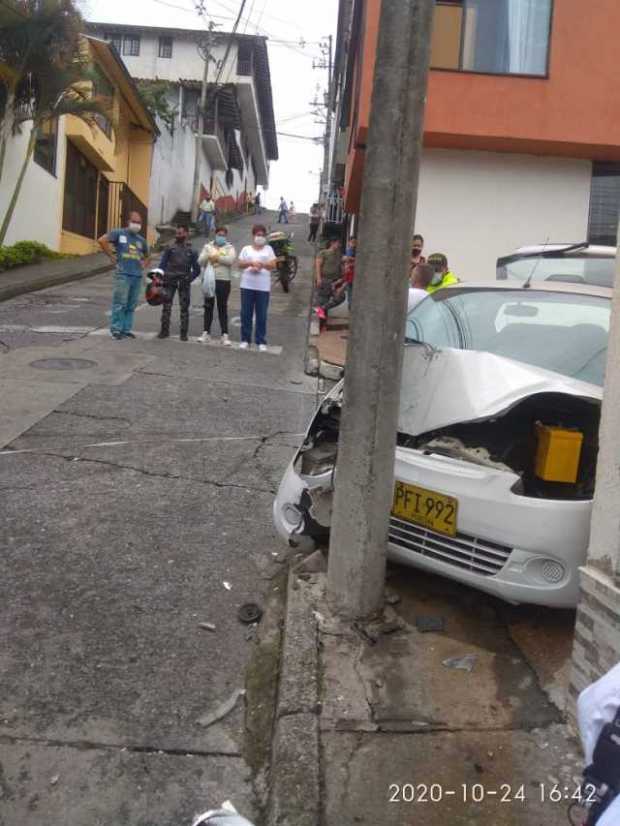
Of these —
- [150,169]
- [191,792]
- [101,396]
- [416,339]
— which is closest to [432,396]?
[416,339]

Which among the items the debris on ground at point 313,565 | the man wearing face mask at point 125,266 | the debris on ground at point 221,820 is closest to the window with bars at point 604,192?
the man wearing face mask at point 125,266

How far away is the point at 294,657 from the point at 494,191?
12.4m

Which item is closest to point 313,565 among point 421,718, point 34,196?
point 421,718

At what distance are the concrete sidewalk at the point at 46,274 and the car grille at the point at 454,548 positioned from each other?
12092 mm

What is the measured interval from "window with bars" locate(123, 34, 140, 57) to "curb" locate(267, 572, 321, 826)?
44900 millimetres

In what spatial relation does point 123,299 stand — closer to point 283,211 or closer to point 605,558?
point 605,558

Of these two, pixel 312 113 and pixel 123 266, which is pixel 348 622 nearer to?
pixel 123 266

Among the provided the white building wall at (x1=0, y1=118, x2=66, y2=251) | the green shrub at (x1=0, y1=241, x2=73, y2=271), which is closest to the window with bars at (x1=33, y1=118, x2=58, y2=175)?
the white building wall at (x1=0, y1=118, x2=66, y2=251)

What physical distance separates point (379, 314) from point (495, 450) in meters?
0.92

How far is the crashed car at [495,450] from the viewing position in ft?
11.3

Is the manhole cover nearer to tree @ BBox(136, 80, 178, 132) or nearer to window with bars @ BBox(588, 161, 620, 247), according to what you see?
window with bars @ BBox(588, 161, 620, 247)

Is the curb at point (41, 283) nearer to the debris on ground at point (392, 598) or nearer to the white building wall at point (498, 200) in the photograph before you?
the white building wall at point (498, 200)

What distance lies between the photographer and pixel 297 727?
3.03 metres

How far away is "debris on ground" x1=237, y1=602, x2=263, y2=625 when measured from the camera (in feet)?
13.1
